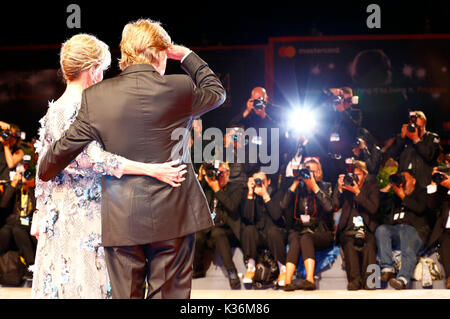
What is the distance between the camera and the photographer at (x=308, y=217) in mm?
5262

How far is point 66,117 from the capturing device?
237cm

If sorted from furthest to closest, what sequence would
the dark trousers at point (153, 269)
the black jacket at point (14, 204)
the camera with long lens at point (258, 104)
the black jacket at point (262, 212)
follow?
the camera with long lens at point (258, 104), the black jacket at point (14, 204), the black jacket at point (262, 212), the dark trousers at point (153, 269)

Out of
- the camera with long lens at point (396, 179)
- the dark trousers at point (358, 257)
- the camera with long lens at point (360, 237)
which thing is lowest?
the dark trousers at point (358, 257)

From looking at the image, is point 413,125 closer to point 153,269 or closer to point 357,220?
point 357,220

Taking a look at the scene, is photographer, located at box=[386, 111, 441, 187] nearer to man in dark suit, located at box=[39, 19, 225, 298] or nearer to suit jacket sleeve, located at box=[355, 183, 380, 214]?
suit jacket sleeve, located at box=[355, 183, 380, 214]

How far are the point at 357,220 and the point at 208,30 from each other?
353 centimetres

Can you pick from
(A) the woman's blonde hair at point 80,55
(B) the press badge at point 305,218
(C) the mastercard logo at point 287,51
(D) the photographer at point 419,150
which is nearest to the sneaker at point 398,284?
(B) the press badge at point 305,218

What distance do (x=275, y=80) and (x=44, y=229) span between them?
5.37 m

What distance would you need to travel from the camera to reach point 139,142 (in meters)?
2.04

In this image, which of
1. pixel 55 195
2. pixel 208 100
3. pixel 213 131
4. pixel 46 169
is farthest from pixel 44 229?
pixel 213 131

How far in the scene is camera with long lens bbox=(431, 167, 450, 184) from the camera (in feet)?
17.7

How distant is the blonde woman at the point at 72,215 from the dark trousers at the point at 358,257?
327cm

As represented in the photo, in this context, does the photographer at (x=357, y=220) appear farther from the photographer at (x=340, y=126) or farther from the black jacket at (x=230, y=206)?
the black jacket at (x=230, y=206)

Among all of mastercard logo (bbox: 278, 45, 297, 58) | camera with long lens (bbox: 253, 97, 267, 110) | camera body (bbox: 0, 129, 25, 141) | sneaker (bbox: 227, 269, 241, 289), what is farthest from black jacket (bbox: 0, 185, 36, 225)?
mastercard logo (bbox: 278, 45, 297, 58)
